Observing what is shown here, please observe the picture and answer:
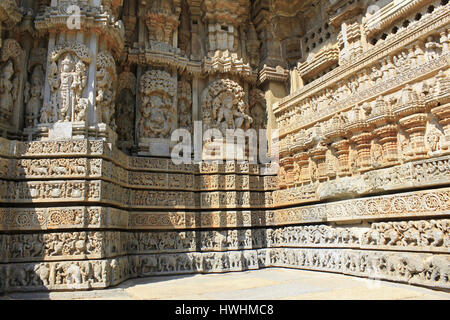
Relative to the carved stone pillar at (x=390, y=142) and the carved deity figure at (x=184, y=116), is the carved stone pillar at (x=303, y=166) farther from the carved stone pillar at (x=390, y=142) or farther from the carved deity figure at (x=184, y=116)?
the carved deity figure at (x=184, y=116)

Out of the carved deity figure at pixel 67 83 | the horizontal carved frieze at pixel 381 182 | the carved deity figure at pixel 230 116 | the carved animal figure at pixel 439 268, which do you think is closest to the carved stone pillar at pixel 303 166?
the horizontal carved frieze at pixel 381 182

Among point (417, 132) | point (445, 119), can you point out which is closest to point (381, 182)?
point (417, 132)

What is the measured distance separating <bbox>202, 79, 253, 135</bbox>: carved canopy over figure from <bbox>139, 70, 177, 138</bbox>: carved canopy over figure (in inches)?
36.0

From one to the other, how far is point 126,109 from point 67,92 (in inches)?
71.6

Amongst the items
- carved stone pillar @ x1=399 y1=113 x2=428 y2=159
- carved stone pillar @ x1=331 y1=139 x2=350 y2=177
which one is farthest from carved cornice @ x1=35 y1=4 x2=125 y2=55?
carved stone pillar @ x1=399 y1=113 x2=428 y2=159

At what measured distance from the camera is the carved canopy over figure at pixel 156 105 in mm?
8211

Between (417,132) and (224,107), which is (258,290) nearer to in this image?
(417,132)

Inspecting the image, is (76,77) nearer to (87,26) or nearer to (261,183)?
(87,26)

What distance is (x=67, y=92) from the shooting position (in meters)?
6.58

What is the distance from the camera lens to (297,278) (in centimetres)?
647

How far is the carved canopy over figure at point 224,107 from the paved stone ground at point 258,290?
3.72m

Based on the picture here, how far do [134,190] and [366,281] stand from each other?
4.64m

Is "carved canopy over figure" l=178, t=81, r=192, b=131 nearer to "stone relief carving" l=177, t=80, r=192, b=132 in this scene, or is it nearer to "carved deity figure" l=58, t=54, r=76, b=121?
"stone relief carving" l=177, t=80, r=192, b=132
